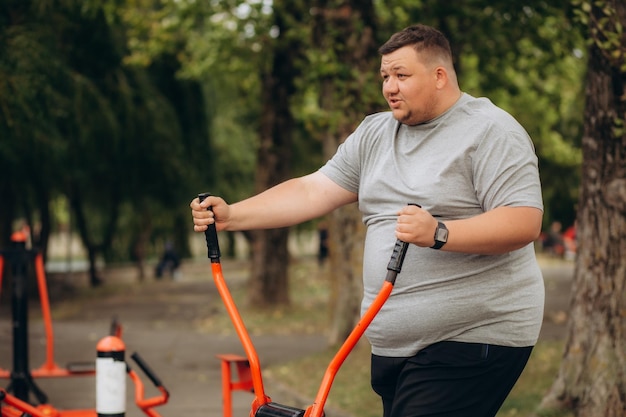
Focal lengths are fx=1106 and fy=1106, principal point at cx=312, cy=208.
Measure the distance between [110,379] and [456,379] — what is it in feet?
4.72

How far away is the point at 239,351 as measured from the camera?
12633mm

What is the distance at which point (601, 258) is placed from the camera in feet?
21.7

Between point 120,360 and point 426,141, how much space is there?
4.97ft

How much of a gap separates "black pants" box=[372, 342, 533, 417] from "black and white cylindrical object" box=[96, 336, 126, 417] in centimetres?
122

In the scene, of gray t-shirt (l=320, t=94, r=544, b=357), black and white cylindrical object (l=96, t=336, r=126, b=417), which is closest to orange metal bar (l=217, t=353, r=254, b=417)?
black and white cylindrical object (l=96, t=336, r=126, b=417)

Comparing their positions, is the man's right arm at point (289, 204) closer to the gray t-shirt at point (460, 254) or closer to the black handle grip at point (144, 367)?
the gray t-shirt at point (460, 254)

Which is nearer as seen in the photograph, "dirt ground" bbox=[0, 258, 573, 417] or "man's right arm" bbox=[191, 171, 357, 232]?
"man's right arm" bbox=[191, 171, 357, 232]

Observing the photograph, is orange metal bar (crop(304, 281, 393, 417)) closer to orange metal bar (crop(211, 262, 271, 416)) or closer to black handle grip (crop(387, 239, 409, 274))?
black handle grip (crop(387, 239, 409, 274))

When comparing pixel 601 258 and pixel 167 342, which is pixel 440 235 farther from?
pixel 167 342

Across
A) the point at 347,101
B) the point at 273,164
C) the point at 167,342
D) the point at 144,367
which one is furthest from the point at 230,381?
the point at 273,164

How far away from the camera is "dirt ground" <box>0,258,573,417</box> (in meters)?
9.02

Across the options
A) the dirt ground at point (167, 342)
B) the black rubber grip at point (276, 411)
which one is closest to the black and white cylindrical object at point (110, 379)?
the black rubber grip at point (276, 411)

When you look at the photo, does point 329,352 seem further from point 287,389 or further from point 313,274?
point 313,274

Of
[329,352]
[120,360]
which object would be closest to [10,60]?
[329,352]
